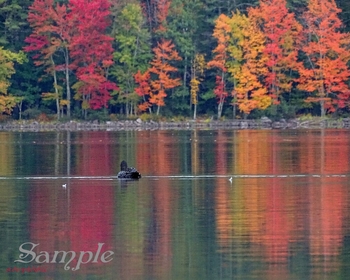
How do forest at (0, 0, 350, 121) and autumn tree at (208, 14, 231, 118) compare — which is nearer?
forest at (0, 0, 350, 121)

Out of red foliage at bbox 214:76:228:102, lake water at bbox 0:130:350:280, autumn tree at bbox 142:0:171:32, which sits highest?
autumn tree at bbox 142:0:171:32

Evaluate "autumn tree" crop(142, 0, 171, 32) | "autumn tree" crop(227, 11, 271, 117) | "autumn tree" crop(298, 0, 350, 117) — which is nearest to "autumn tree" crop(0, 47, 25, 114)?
"autumn tree" crop(142, 0, 171, 32)

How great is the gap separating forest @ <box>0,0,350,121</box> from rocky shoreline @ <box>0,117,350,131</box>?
28.7 inches

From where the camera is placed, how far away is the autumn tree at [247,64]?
230 ft

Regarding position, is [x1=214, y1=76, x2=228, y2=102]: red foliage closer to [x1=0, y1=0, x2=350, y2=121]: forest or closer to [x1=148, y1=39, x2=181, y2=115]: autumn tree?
[x1=0, y1=0, x2=350, y2=121]: forest

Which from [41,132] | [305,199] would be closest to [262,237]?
[305,199]

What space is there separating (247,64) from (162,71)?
522 cm

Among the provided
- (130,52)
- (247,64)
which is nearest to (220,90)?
(247,64)

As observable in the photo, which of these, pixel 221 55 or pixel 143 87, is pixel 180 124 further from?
pixel 221 55

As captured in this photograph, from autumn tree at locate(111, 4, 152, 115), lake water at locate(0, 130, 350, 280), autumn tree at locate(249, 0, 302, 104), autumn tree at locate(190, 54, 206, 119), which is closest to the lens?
lake water at locate(0, 130, 350, 280)

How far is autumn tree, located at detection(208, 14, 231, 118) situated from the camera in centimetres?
6881

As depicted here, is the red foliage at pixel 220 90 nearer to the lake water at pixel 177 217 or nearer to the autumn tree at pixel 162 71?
the autumn tree at pixel 162 71

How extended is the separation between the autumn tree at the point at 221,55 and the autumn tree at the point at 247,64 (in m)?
0.40

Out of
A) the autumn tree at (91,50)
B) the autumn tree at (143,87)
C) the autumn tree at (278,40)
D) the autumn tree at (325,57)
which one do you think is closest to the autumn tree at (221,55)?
the autumn tree at (278,40)
